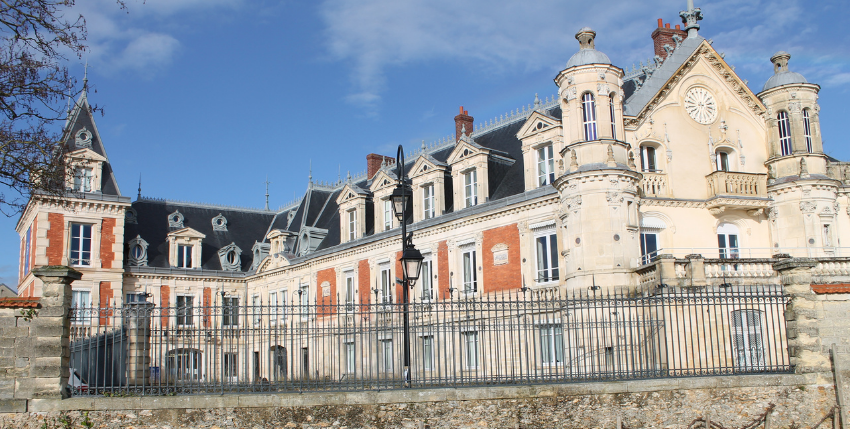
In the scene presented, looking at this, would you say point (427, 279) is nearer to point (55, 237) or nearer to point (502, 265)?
point (502, 265)

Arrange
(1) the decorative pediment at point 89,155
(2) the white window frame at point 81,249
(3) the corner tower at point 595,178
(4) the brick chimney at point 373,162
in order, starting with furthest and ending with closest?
(4) the brick chimney at point 373,162 → (1) the decorative pediment at point 89,155 → (2) the white window frame at point 81,249 → (3) the corner tower at point 595,178

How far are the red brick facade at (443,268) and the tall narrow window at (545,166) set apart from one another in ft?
15.4

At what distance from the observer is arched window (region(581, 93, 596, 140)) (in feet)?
69.2

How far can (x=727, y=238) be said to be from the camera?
23.1 metres

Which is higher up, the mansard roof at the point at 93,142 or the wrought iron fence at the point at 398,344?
the mansard roof at the point at 93,142

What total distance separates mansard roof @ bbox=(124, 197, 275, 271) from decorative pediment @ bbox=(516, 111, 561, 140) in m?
20.9

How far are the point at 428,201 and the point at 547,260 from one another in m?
7.06

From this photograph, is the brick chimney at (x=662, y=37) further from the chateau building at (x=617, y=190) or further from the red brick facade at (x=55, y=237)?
the red brick facade at (x=55, y=237)

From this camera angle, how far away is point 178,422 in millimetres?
12164

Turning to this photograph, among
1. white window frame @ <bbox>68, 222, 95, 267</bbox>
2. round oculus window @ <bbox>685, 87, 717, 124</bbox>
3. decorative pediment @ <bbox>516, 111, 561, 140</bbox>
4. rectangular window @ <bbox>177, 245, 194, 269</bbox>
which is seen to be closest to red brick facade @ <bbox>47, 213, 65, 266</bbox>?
white window frame @ <bbox>68, 222, 95, 267</bbox>

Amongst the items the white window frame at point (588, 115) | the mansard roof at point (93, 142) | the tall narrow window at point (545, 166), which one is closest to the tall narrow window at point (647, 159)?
the white window frame at point (588, 115)

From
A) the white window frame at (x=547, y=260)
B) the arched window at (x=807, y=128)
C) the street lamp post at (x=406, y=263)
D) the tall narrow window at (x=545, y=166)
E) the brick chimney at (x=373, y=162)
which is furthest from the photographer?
the brick chimney at (x=373, y=162)

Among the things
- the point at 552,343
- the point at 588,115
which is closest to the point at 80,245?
the point at 552,343

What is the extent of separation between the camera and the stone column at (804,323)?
13.7m
